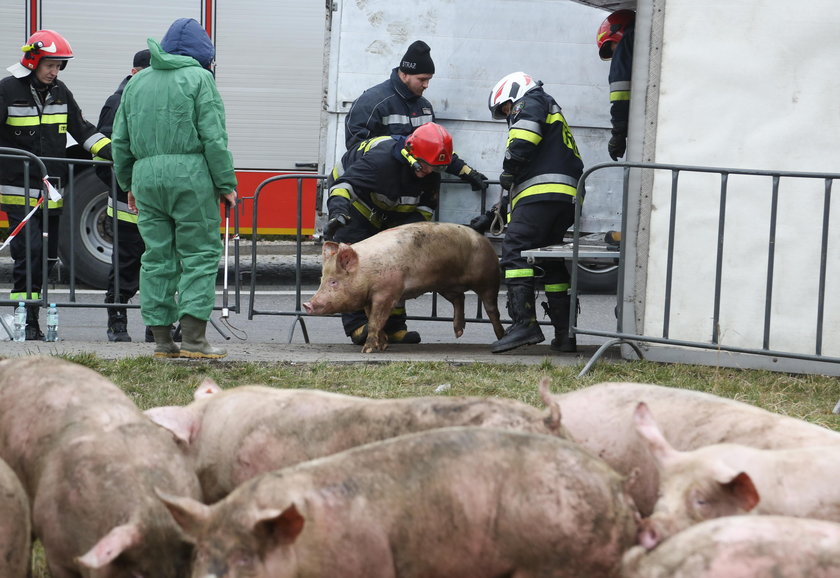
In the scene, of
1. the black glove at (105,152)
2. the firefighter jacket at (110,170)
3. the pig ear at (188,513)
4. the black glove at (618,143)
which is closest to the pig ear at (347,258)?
the firefighter jacket at (110,170)

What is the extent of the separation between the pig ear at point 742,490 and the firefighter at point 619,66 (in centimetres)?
585

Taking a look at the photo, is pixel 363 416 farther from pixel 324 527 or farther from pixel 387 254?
pixel 387 254

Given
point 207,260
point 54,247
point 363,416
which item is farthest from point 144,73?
point 363,416

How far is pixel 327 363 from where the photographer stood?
7516 mm

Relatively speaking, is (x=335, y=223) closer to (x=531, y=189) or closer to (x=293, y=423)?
(x=531, y=189)

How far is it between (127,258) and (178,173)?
227cm

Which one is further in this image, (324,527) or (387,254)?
(387,254)

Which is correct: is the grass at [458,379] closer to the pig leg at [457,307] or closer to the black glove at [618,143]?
the pig leg at [457,307]

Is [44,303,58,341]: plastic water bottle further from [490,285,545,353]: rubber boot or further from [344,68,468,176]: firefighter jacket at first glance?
[490,285,545,353]: rubber boot

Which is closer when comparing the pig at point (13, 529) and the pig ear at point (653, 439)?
the pig at point (13, 529)

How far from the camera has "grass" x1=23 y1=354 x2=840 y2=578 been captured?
641cm

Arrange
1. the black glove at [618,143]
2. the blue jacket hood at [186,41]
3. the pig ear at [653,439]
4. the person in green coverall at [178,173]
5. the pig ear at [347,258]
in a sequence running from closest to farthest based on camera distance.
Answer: the pig ear at [653,439] → the person in green coverall at [178,173] → the blue jacket hood at [186,41] → the pig ear at [347,258] → the black glove at [618,143]

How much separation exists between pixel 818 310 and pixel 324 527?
4.78 metres

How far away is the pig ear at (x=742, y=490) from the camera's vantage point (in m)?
3.06
